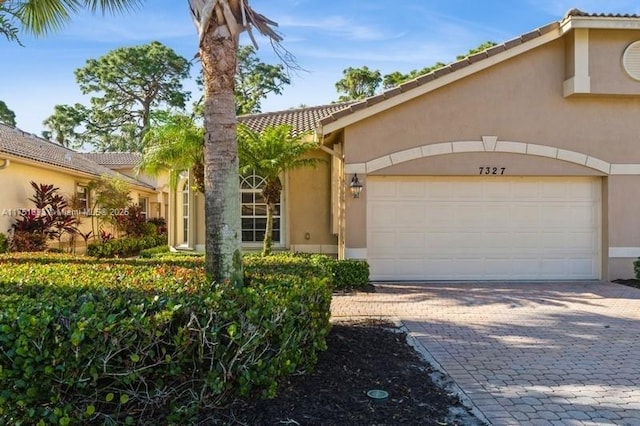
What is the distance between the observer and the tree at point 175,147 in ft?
38.7

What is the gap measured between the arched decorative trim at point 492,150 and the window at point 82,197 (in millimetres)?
12777

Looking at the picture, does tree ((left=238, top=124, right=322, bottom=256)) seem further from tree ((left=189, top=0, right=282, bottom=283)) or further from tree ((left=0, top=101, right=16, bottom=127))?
tree ((left=0, top=101, right=16, bottom=127))

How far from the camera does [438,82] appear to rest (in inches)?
448

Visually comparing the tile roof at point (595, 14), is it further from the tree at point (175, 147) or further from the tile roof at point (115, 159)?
the tile roof at point (115, 159)

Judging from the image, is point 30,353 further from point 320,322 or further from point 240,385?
point 320,322

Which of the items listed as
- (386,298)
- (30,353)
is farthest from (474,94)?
(30,353)

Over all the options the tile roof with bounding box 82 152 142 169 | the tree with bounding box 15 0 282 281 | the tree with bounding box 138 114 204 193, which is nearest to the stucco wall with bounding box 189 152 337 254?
the tree with bounding box 138 114 204 193

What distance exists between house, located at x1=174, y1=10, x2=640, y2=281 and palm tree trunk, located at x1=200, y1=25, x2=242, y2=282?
5885 mm

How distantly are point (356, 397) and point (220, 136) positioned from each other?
10.1ft

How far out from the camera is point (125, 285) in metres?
4.98

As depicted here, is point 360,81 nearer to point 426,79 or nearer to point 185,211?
point 185,211

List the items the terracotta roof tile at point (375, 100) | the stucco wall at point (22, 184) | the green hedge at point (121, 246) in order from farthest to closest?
the green hedge at point (121, 246) → the stucco wall at point (22, 184) → the terracotta roof tile at point (375, 100)

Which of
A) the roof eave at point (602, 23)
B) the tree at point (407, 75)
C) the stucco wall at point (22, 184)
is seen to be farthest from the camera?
the tree at point (407, 75)

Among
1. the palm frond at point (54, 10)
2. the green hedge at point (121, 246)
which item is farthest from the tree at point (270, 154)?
the green hedge at point (121, 246)
